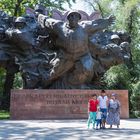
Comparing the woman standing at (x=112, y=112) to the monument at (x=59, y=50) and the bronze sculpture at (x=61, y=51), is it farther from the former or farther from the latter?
the bronze sculpture at (x=61, y=51)

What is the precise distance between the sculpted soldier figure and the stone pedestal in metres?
1.34

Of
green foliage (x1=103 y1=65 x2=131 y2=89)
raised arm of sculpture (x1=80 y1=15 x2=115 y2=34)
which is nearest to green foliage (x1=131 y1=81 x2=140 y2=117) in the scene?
green foliage (x1=103 y1=65 x2=131 y2=89)

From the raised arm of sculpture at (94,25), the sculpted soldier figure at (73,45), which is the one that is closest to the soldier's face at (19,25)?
the sculpted soldier figure at (73,45)

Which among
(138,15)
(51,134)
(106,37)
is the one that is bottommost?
(51,134)

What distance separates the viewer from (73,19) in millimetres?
17938

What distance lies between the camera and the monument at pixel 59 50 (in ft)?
59.8

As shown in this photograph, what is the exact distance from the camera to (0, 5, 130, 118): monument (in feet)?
59.8

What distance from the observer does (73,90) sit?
693 inches

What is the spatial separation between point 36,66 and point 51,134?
334 inches

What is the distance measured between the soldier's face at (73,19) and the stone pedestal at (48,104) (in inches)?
129

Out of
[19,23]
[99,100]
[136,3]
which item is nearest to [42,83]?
[19,23]

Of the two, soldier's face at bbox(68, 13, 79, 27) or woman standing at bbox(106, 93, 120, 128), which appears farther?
soldier's face at bbox(68, 13, 79, 27)

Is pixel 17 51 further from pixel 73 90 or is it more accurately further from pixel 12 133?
pixel 12 133

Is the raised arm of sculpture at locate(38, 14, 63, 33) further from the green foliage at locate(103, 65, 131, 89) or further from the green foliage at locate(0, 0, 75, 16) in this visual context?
the green foliage at locate(0, 0, 75, 16)
